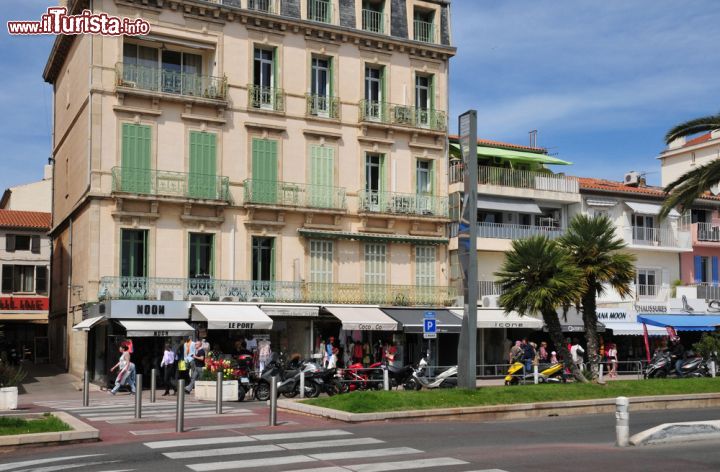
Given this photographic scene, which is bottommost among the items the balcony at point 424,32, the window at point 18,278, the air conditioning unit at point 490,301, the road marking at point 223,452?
the road marking at point 223,452

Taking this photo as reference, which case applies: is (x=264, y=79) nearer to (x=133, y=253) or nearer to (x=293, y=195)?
(x=293, y=195)

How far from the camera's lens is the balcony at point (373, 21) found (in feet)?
123

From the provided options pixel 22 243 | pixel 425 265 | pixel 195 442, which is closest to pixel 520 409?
pixel 195 442

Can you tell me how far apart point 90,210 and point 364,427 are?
18.0 metres

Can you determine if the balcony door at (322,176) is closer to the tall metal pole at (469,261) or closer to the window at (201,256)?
the window at (201,256)

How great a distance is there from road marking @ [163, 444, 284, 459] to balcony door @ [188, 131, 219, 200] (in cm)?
2013

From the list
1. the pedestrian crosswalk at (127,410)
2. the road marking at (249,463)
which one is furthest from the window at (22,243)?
the road marking at (249,463)

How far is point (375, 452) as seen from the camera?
44.3ft

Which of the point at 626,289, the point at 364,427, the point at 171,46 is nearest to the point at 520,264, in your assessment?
the point at 626,289

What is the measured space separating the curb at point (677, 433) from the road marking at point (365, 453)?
359 centimetres

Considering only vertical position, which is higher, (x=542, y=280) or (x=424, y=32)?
(x=424, y=32)

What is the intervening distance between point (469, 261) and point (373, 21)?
63.9 feet

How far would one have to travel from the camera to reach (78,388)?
99.7ft

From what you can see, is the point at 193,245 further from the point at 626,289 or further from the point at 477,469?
the point at 477,469
